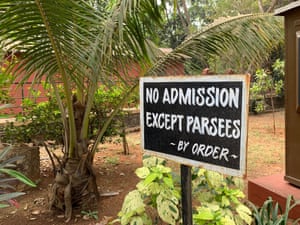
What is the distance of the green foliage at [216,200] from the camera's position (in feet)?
5.22

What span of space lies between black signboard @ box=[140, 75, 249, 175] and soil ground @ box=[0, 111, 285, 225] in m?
2.10

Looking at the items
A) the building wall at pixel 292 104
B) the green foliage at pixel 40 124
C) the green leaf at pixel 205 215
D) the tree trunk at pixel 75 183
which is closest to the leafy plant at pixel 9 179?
the green leaf at pixel 205 215

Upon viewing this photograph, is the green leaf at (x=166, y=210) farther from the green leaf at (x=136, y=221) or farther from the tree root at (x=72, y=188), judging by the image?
the tree root at (x=72, y=188)

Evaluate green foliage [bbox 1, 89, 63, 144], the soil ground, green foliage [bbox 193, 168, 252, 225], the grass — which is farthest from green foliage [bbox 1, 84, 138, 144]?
green foliage [bbox 193, 168, 252, 225]

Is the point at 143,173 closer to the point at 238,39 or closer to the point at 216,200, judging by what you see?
the point at 216,200

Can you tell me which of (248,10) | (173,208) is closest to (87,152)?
(173,208)

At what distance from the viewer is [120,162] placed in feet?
19.2

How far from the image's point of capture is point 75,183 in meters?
3.47

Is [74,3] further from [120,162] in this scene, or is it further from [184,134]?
[120,162]

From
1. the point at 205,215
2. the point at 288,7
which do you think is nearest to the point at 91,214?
the point at 205,215

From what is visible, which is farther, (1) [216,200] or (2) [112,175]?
(2) [112,175]

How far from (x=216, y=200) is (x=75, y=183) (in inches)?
80.5

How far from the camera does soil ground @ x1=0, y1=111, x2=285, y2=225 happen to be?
3.42 meters

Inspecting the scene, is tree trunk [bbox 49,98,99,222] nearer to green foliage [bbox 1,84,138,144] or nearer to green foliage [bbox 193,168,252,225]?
green foliage [bbox 1,84,138,144]
